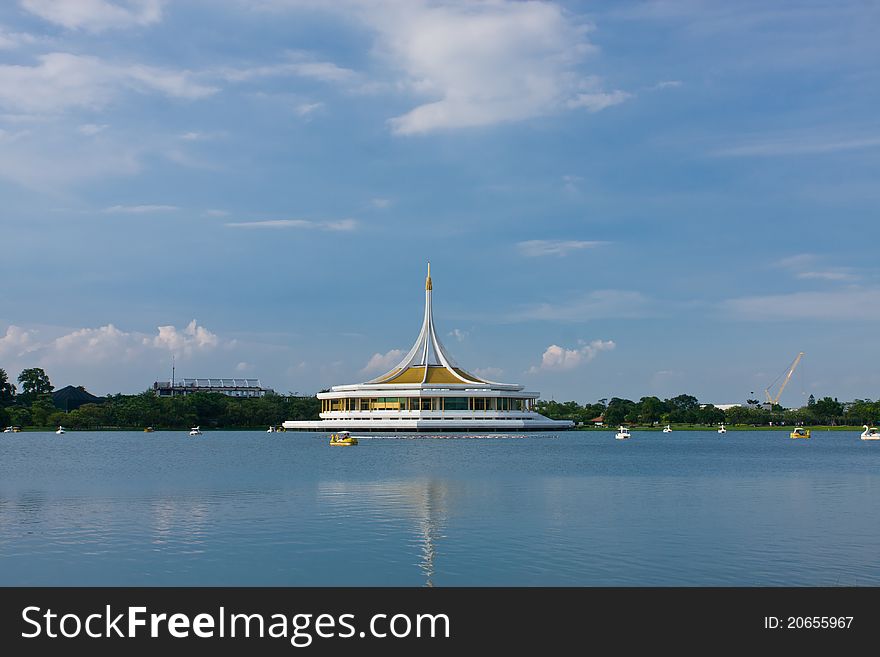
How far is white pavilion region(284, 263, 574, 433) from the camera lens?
133 meters

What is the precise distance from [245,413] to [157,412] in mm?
16200

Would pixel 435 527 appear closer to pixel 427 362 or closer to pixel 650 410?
pixel 427 362

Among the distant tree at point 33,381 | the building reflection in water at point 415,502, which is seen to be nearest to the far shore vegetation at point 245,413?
the distant tree at point 33,381

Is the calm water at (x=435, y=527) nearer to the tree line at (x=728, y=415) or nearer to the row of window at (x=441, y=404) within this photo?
the row of window at (x=441, y=404)

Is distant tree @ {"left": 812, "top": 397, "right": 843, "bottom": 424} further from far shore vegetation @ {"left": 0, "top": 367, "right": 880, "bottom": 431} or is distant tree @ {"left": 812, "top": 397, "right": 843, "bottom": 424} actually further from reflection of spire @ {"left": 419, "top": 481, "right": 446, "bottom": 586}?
reflection of spire @ {"left": 419, "top": 481, "right": 446, "bottom": 586}

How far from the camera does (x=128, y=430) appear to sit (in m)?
144

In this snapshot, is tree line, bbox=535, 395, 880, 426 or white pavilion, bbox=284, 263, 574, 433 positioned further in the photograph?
tree line, bbox=535, 395, 880, 426

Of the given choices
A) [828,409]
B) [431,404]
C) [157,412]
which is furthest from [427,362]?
[828,409]

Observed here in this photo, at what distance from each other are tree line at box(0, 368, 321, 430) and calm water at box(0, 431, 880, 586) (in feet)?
317

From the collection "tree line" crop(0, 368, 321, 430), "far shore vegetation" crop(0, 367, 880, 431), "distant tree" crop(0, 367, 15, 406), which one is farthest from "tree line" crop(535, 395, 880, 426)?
"distant tree" crop(0, 367, 15, 406)

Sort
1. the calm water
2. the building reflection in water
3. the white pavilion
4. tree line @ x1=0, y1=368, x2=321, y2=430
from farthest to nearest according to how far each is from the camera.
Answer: tree line @ x1=0, y1=368, x2=321, y2=430
the white pavilion
the building reflection in water
the calm water

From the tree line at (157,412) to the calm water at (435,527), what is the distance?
9663 centimetres
